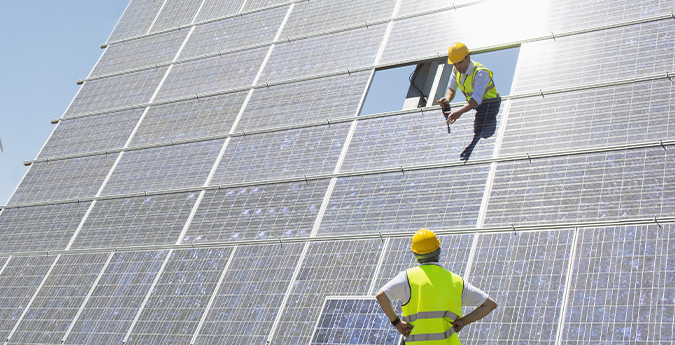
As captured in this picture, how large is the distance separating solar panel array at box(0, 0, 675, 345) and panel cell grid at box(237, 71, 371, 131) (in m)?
0.04

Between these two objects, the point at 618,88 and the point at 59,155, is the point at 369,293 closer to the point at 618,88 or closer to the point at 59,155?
the point at 618,88

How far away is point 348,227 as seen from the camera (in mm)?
8438

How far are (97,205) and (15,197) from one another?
2.33 metres

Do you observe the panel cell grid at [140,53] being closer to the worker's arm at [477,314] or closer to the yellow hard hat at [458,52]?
the yellow hard hat at [458,52]

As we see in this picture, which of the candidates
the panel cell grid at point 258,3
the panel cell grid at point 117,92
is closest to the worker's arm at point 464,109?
the panel cell grid at point 258,3

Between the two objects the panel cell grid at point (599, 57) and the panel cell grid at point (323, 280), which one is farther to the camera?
the panel cell grid at point (599, 57)

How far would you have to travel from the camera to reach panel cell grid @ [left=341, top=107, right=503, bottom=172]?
858 cm

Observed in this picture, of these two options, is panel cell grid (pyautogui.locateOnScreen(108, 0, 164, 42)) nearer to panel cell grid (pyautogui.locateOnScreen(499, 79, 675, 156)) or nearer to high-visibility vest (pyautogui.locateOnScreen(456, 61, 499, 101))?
high-visibility vest (pyautogui.locateOnScreen(456, 61, 499, 101))

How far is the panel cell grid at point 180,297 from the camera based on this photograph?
843 cm

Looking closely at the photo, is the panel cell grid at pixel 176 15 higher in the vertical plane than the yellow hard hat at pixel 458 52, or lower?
higher

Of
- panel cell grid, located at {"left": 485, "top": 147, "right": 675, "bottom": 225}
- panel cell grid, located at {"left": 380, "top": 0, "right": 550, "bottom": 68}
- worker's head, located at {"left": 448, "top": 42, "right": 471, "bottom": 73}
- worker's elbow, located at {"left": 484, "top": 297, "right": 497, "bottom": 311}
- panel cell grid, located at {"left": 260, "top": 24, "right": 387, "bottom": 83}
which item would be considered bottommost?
worker's elbow, located at {"left": 484, "top": 297, "right": 497, "bottom": 311}

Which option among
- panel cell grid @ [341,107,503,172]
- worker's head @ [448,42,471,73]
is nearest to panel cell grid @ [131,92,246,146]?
panel cell grid @ [341,107,503,172]

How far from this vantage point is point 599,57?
8.77 meters

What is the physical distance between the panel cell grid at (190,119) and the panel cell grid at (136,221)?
1421 millimetres
